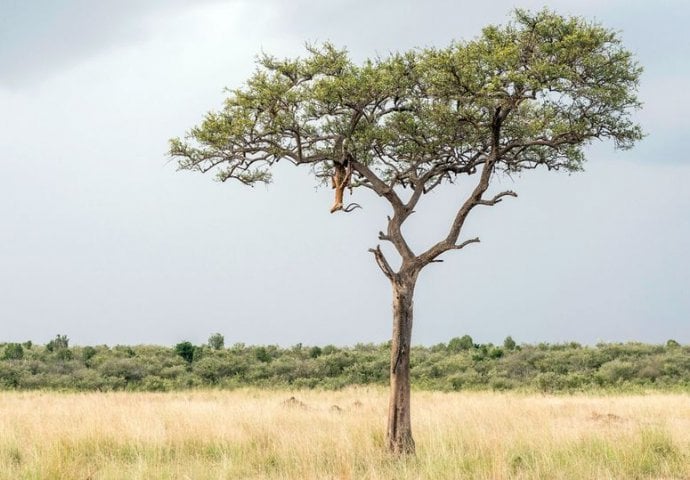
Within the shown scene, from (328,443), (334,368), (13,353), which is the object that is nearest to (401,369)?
(328,443)

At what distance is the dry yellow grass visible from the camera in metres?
12.6

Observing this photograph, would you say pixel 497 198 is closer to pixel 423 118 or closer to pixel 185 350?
pixel 423 118

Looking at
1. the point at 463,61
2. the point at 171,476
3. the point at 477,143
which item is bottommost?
the point at 171,476

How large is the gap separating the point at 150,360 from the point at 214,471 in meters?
26.3

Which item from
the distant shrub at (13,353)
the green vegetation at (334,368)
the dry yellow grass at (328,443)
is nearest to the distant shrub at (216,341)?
the green vegetation at (334,368)

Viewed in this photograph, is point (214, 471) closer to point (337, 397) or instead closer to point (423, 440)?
point (423, 440)

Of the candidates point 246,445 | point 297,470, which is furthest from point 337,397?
point 297,470

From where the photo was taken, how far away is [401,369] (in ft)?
46.0

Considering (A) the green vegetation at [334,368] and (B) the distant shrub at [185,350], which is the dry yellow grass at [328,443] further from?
(B) the distant shrub at [185,350]

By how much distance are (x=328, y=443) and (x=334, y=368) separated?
76.6 ft

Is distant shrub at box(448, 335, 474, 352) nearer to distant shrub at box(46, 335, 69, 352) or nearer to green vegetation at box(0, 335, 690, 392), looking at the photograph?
green vegetation at box(0, 335, 690, 392)

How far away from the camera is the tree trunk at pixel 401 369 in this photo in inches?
551

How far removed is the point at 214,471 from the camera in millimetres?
12758

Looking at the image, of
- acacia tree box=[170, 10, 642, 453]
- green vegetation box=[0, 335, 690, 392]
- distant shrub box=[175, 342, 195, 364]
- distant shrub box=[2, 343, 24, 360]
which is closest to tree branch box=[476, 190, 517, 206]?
acacia tree box=[170, 10, 642, 453]
